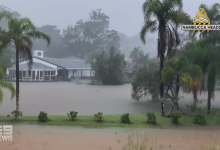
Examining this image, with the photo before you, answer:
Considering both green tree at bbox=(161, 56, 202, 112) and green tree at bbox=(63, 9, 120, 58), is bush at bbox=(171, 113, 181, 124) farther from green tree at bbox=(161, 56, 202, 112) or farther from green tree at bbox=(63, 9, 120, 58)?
green tree at bbox=(63, 9, 120, 58)

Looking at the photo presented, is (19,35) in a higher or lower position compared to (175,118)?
higher

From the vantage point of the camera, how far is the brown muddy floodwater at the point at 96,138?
7594 mm

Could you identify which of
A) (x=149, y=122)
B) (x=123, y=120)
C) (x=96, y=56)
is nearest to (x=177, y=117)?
(x=149, y=122)

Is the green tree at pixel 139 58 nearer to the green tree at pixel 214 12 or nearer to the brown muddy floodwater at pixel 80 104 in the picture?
the brown muddy floodwater at pixel 80 104

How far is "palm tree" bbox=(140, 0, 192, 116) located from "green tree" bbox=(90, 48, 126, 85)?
88.6 feet

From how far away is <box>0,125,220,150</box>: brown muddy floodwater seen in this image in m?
7.59

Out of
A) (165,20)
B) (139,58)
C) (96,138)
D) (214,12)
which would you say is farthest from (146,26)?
(139,58)

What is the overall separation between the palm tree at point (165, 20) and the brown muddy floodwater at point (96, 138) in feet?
11.7

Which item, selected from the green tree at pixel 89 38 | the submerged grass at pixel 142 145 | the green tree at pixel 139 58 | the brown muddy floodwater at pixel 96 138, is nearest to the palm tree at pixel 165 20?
the brown muddy floodwater at pixel 96 138

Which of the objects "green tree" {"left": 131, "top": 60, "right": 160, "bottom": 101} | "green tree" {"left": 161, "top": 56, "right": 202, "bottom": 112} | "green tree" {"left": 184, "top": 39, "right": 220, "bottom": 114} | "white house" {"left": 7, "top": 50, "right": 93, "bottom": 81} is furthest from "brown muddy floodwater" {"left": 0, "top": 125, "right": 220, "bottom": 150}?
"white house" {"left": 7, "top": 50, "right": 93, "bottom": 81}

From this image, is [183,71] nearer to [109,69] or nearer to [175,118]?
[175,118]

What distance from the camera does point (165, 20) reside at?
43.2 feet

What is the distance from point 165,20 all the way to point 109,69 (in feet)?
90.6

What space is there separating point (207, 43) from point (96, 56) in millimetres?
29489
